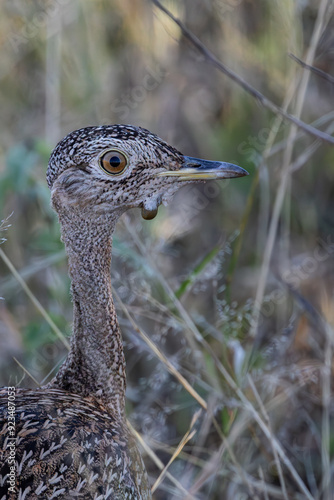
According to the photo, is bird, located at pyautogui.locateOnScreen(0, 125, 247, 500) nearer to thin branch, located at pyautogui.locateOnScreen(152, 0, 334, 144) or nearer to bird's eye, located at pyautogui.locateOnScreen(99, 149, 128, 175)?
bird's eye, located at pyautogui.locateOnScreen(99, 149, 128, 175)

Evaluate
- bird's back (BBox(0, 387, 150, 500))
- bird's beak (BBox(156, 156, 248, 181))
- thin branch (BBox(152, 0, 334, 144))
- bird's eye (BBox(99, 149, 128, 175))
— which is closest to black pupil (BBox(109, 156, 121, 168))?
bird's eye (BBox(99, 149, 128, 175))

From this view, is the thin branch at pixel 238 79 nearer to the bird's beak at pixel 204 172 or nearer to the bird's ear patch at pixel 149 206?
the bird's beak at pixel 204 172

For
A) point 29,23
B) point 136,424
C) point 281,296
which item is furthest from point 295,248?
point 29,23

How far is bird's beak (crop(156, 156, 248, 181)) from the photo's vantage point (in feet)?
7.40

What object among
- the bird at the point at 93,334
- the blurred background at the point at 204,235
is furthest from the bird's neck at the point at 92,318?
the blurred background at the point at 204,235

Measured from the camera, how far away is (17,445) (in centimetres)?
192

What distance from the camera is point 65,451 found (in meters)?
1.98

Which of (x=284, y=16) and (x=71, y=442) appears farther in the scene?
(x=284, y=16)

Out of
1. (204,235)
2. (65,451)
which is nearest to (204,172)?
(65,451)

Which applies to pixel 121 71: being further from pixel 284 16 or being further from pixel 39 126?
pixel 284 16

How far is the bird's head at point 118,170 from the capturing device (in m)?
2.18

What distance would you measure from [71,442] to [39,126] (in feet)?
9.90

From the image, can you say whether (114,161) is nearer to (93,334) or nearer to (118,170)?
(118,170)

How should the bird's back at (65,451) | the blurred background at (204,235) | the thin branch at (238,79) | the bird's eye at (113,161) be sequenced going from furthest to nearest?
1. the blurred background at (204,235)
2. the thin branch at (238,79)
3. the bird's eye at (113,161)
4. the bird's back at (65,451)
